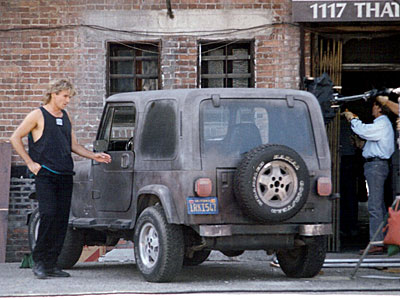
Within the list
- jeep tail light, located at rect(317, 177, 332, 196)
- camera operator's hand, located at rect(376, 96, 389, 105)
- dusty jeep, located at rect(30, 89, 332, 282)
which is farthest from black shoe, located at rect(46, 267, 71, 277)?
camera operator's hand, located at rect(376, 96, 389, 105)

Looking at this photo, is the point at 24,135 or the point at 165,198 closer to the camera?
the point at 165,198

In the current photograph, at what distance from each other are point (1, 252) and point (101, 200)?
13.1ft

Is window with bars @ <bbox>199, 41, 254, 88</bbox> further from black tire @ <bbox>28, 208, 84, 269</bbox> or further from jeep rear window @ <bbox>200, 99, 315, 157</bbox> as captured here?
jeep rear window @ <bbox>200, 99, 315, 157</bbox>

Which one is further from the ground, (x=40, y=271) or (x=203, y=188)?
(x=203, y=188)

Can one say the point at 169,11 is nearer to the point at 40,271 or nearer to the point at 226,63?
the point at 226,63

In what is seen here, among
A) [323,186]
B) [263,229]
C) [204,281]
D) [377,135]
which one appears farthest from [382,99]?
[204,281]

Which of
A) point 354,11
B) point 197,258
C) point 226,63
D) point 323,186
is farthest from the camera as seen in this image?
point 226,63

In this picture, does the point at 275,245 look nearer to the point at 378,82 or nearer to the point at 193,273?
the point at 193,273

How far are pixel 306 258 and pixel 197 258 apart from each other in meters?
1.87

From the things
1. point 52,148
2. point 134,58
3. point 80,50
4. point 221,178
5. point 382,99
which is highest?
point 80,50

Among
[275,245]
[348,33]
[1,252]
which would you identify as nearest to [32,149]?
[275,245]

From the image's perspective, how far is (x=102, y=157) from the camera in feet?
33.4

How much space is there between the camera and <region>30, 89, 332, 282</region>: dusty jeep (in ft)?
29.7

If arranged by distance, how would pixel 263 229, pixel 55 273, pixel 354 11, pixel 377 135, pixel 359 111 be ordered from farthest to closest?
pixel 359 111 < pixel 354 11 < pixel 377 135 < pixel 55 273 < pixel 263 229
